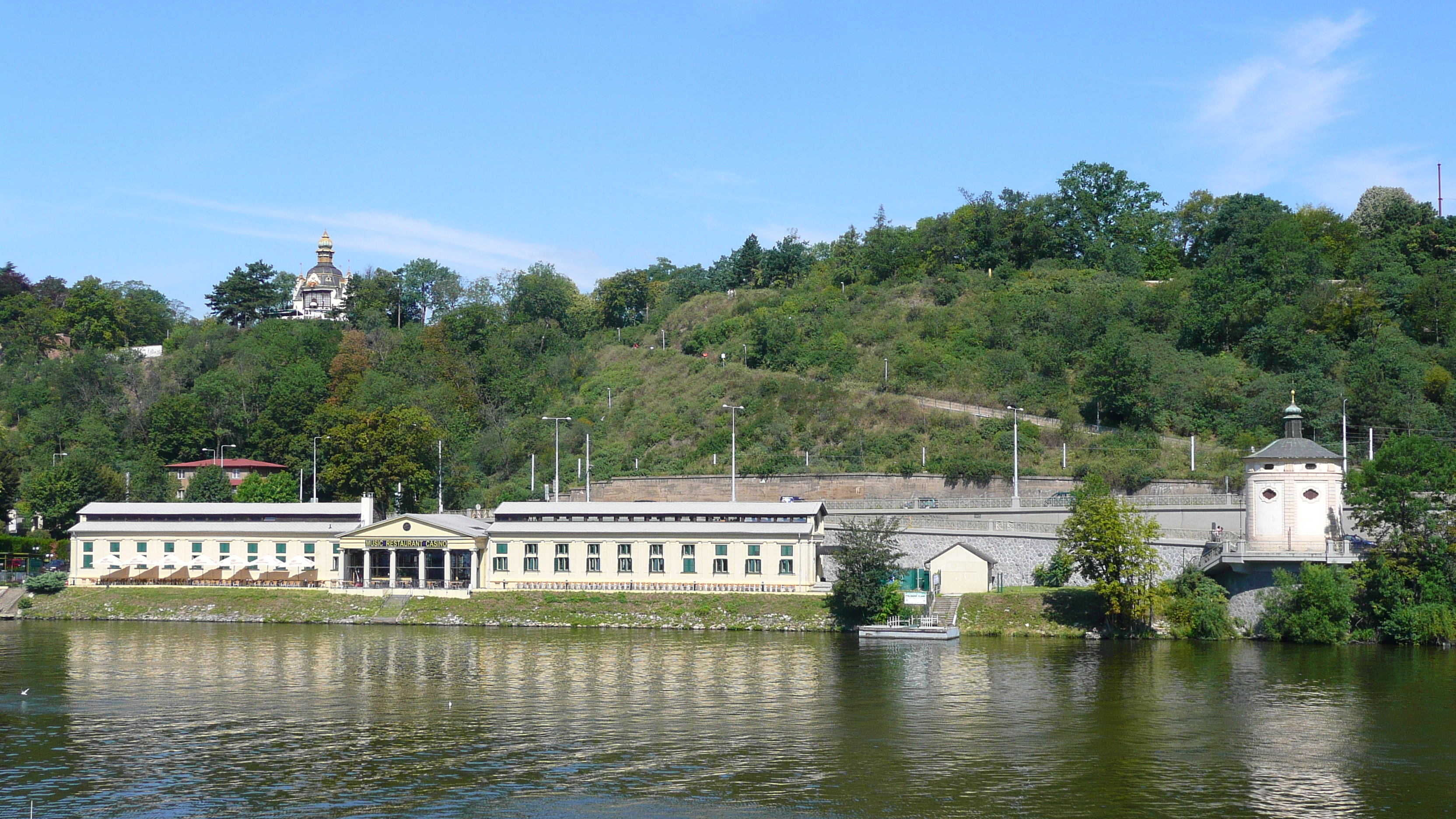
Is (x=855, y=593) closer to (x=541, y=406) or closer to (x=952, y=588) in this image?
(x=952, y=588)

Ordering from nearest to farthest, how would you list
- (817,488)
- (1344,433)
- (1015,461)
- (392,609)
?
(392,609) → (1015,461) → (1344,433) → (817,488)

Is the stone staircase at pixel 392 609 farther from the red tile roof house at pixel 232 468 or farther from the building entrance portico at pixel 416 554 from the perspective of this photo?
the red tile roof house at pixel 232 468

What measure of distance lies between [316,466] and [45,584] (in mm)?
30833

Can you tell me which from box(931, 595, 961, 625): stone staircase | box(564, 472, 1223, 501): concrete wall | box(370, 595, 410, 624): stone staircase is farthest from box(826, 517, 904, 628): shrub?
box(370, 595, 410, 624): stone staircase

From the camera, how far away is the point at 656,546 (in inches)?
3066

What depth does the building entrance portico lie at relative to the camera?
263 feet

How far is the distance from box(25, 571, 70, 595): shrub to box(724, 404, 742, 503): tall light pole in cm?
4207

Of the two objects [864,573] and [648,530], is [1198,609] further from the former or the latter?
[648,530]

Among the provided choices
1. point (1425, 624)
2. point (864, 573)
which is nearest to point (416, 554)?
point (864, 573)

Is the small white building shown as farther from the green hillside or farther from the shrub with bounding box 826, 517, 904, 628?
the green hillside

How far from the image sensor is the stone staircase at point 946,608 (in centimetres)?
6856

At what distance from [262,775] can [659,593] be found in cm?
3968

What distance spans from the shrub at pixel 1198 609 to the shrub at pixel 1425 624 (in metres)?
7.29

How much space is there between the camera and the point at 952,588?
72.8 metres
